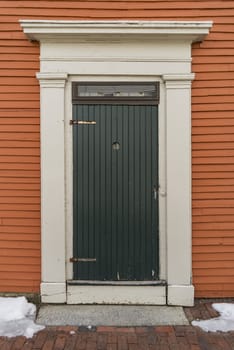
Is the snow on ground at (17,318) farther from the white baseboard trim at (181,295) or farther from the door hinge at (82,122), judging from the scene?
the door hinge at (82,122)

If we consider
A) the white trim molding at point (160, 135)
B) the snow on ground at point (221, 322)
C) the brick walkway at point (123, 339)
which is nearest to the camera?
the brick walkway at point (123, 339)

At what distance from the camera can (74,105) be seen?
5332 millimetres

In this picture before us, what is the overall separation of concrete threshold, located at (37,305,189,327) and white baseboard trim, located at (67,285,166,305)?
61mm

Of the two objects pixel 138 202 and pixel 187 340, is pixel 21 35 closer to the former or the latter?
pixel 138 202

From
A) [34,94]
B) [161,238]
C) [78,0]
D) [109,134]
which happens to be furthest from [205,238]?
[78,0]

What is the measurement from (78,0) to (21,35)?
787 mm

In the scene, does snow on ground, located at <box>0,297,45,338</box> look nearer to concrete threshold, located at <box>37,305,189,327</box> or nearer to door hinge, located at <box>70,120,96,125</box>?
concrete threshold, located at <box>37,305,189,327</box>

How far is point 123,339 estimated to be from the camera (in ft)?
14.7

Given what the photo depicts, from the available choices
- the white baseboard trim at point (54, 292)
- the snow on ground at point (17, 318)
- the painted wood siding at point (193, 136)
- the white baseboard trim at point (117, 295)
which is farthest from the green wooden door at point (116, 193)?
the snow on ground at point (17, 318)

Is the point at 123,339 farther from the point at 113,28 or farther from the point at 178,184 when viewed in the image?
the point at 113,28

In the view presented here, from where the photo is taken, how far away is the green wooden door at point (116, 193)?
534 centimetres

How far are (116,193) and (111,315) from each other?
1.39 m

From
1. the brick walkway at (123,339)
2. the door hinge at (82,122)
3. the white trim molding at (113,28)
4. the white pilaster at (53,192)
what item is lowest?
the brick walkway at (123,339)

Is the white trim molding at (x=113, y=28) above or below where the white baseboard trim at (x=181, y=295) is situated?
above
